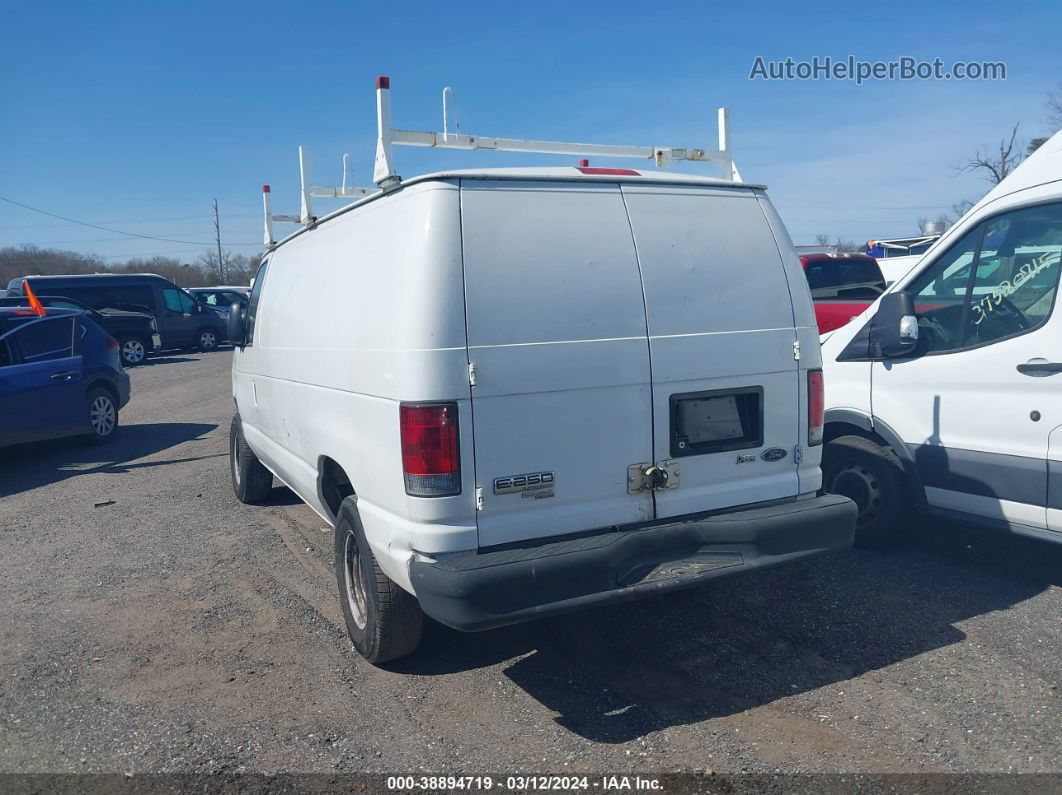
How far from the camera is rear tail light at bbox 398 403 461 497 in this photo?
3.46 metres

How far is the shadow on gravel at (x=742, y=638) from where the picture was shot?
12.6 feet

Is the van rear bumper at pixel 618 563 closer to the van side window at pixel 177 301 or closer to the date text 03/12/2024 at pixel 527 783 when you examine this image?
the date text 03/12/2024 at pixel 527 783

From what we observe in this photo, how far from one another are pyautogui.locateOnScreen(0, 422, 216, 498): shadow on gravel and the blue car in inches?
12.0

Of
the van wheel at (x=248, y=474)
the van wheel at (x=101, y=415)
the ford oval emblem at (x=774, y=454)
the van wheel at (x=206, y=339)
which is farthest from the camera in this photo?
the van wheel at (x=206, y=339)

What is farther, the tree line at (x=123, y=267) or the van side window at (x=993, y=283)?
the tree line at (x=123, y=267)

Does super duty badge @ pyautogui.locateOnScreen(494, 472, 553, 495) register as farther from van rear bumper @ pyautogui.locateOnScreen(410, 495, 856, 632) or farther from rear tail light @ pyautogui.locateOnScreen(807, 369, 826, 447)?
rear tail light @ pyautogui.locateOnScreen(807, 369, 826, 447)

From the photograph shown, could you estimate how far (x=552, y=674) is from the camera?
4125 mm

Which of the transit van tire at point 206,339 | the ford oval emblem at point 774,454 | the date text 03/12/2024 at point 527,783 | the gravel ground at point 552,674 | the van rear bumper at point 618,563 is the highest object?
the transit van tire at point 206,339

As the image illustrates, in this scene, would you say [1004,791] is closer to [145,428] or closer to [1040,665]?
[1040,665]

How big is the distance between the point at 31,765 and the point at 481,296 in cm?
261

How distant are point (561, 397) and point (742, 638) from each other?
5.72 feet

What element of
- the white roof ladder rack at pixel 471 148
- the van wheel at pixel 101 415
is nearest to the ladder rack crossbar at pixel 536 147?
the white roof ladder rack at pixel 471 148

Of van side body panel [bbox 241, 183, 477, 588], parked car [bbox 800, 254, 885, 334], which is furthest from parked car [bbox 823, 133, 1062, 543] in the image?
parked car [bbox 800, 254, 885, 334]

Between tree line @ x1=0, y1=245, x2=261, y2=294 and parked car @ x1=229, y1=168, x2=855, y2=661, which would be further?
tree line @ x1=0, y1=245, x2=261, y2=294
